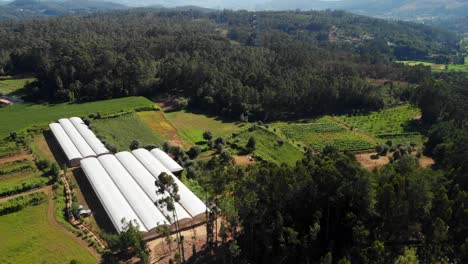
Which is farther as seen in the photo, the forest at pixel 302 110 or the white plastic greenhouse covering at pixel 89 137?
the white plastic greenhouse covering at pixel 89 137

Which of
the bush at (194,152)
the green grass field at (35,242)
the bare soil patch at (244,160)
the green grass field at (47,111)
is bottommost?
the green grass field at (35,242)

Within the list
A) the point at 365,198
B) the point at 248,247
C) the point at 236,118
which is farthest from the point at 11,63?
the point at 365,198

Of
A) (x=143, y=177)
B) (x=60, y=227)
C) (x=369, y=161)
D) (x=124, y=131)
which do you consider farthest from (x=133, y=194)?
(x=369, y=161)

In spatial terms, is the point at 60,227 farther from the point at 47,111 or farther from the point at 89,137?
the point at 47,111

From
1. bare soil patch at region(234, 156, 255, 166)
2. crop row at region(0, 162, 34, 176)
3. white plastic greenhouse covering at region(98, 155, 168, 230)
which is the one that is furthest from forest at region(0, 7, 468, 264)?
crop row at region(0, 162, 34, 176)

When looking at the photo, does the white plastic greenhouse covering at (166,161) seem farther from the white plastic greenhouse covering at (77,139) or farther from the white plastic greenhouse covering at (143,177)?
the white plastic greenhouse covering at (77,139)

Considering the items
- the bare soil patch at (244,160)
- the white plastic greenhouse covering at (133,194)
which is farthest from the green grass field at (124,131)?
the bare soil patch at (244,160)

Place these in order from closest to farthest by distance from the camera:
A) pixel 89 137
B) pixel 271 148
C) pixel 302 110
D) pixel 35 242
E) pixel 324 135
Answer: pixel 35 242, pixel 89 137, pixel 271 148, pixel 324 135, pixel 302 110

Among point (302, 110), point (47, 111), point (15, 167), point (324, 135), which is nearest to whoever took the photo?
point (15, 167)
